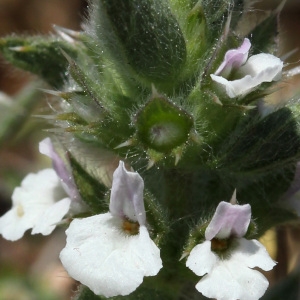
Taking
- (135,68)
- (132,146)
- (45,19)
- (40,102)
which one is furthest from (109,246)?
(45,19)

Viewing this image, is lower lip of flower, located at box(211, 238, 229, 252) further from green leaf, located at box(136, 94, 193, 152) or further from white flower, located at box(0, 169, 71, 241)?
white flower, located at box(0, 169, 71, 241)

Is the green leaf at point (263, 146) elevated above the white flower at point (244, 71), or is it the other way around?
the white flower at point (244, 71)

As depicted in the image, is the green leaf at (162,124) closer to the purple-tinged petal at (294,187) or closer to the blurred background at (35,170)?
the purple-tinged petal at (294,187)

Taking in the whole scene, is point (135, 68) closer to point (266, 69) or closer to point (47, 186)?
point (266, 69)

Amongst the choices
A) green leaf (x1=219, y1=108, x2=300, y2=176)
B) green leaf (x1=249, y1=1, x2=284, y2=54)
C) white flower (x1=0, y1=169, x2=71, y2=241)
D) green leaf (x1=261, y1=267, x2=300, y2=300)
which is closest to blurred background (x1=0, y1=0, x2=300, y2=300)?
green leaf (x1=261, y1=267, x2=300, y2=300)

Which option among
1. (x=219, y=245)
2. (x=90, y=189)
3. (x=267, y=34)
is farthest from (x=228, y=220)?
(x=267, y=34)

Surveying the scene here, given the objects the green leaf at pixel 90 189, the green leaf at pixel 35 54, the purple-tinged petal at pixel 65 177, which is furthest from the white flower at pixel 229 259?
the green leaf at pixel 35 54

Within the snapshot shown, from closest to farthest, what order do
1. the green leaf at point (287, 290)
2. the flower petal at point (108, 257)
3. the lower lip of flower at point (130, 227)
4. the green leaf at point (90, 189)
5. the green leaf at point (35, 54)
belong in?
1. the flower petal at point (108, 257)
2. the lower lip of flower at point (130, 227)
3. the green leaf at point (90, 189)
4. the green leaf at point (35, 54)
5. the green leaf at point (287, 290)
